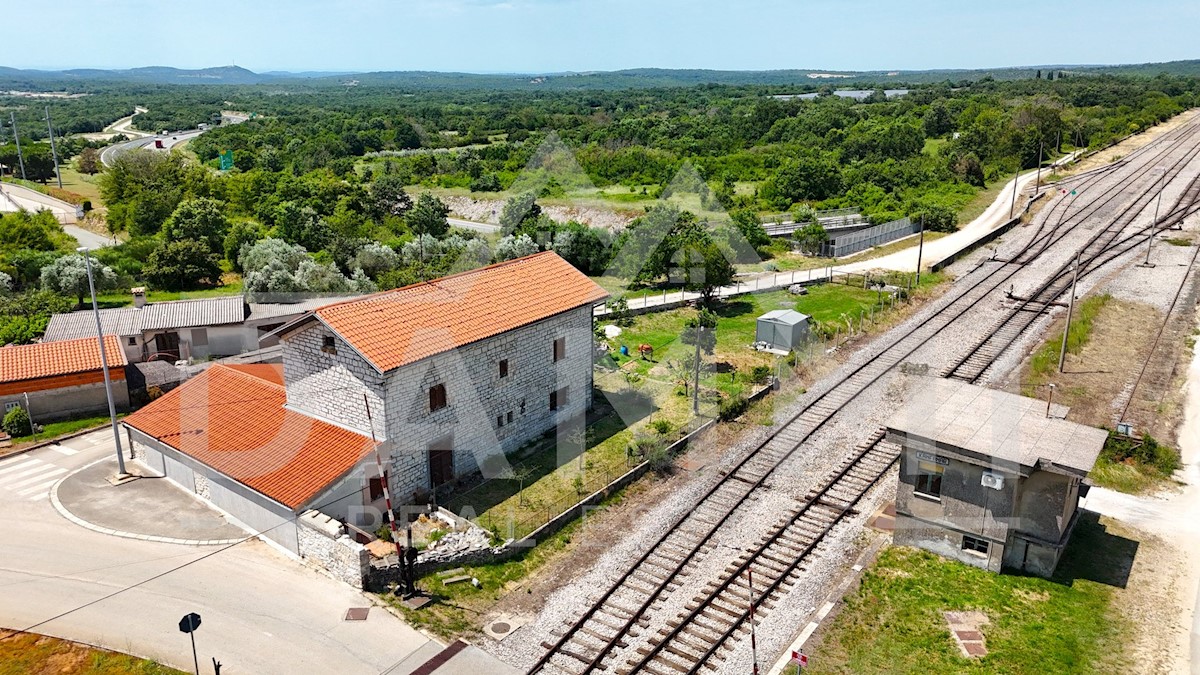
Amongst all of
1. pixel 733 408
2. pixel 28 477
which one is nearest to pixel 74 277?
pixel 28 477

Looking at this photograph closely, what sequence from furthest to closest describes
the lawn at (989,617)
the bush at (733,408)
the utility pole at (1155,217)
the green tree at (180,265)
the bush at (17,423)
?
the green tree at (180,265), the utility pole at (1155,217), the bush at (733,408), the bush at (17,423), the lawn at (989,617)

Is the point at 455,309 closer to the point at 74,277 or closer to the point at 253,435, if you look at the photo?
the point at 253,435

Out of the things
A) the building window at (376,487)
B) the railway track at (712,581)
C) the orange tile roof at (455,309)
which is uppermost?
the orange tile roof at (455,309)

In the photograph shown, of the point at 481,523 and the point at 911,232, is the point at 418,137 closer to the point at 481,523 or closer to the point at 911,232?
the point at 911,232

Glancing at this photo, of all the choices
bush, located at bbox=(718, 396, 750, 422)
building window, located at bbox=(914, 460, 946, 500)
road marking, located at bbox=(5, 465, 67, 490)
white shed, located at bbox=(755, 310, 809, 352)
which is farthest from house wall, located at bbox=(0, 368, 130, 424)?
building window, located at bbox=(914, 460, 946, 500)

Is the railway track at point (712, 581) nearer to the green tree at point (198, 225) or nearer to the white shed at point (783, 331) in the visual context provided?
the white shed at point (783, 331)

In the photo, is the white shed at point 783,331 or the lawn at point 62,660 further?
the white shed at point 783,331

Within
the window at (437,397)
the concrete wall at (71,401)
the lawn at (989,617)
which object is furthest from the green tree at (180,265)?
the lawn at (989,617)
